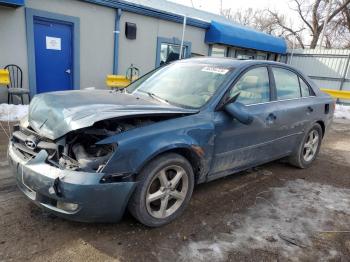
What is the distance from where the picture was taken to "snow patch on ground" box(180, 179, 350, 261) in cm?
281

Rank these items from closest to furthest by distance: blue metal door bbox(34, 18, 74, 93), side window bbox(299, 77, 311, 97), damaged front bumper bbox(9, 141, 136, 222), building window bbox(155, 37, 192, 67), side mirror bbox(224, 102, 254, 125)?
damaged front bumper bbox(9, 141, 136, 222)
side mirror bbox(224, 102, 254, 125)
side window bbox(299, 77, 311, 97)
blue metal door bbox(34, 18, 74, 93)
building window bbox(155, 37, 192, 67)

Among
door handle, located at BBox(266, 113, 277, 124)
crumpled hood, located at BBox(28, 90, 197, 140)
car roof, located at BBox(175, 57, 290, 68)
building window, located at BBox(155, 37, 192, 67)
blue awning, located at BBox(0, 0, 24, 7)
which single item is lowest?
door handle, located at BBox(266, 113, 277, 124)

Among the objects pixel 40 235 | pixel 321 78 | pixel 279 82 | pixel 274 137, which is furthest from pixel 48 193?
pixel 321 78

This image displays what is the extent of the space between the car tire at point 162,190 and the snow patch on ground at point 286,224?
421 mm

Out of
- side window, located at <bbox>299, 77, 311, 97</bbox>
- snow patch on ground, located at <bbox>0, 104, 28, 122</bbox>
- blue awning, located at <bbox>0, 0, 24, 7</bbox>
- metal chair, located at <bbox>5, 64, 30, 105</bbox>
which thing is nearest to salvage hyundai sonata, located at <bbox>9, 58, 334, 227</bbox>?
side window, located at <bbox>299, 77, 311, 97</bbox>

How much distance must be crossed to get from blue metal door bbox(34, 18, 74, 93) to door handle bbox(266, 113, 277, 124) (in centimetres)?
682

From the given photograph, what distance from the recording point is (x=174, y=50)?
11.7m

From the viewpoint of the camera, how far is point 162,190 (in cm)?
303

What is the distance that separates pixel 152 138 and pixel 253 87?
1.76 meters

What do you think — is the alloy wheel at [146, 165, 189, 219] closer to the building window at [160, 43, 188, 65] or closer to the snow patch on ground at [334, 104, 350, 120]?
the building window at [160, 43, 188, 65]

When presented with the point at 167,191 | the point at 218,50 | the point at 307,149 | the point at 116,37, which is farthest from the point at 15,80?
the point at 218,50

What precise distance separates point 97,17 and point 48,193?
7.79 m

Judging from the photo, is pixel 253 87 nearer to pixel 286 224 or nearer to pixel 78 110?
pixel 286 224

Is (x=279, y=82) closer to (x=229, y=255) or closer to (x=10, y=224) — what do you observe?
(x=229, y=255)
